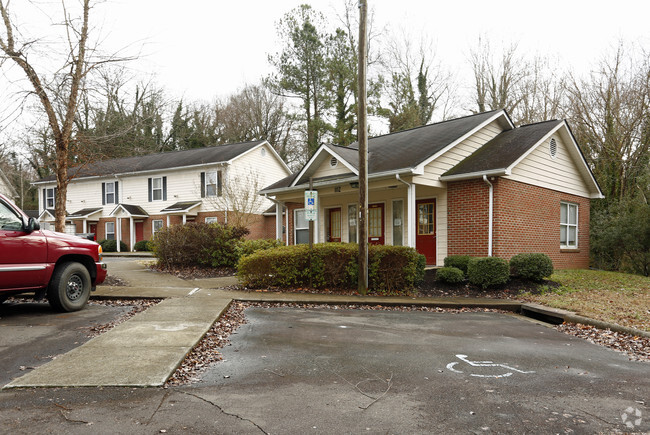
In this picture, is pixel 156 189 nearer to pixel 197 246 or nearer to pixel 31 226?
pixel 197 246

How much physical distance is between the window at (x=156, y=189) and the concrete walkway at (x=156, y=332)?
63.4 feet

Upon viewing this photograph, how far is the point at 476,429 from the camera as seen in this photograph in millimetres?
3369

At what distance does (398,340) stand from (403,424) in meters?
3.03

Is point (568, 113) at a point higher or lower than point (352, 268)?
higher

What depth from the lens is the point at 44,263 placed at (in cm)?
751

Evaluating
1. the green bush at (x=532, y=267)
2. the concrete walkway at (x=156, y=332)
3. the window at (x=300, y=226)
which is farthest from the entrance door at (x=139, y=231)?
the green bush at (x=532, y=267)

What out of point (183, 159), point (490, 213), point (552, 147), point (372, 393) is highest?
point (183, 159)

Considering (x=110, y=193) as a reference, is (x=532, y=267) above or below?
below

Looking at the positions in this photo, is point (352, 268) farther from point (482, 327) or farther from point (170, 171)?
point (170, 171)

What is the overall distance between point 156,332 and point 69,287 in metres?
2.91

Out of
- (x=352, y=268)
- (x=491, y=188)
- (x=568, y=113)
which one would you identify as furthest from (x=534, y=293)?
(x=568, y=113)

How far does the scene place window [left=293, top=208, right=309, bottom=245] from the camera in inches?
751

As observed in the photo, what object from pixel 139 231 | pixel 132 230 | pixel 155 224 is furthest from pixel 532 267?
pixel 139 231

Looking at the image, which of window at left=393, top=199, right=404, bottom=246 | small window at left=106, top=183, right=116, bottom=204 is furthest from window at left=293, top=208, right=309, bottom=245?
small window at left=106, top=183, right=116, bottom=204
